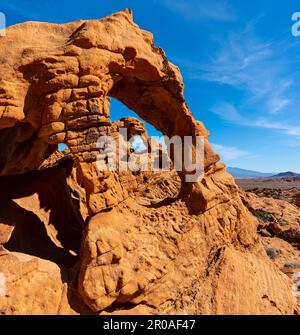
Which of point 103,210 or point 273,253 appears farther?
point 273,253

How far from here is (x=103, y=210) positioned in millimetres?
5246

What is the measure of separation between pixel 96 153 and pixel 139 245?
5.74ft

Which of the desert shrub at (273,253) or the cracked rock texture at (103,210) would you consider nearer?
the cracked rock texture at (103,210)

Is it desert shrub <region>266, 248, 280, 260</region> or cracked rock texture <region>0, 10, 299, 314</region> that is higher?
cracked rock texture <region>0, 10, 299, 314</region>

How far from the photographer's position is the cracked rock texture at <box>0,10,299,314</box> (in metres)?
4.77

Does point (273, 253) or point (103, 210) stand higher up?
point (103, 210)

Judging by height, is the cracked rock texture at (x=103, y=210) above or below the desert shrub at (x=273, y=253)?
above

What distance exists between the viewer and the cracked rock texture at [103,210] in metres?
4.77

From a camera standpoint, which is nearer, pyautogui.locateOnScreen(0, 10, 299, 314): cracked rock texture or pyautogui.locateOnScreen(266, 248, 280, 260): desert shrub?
pyautogui.locateOnScreen(0, 10, 299, 314): cracked rock texture
